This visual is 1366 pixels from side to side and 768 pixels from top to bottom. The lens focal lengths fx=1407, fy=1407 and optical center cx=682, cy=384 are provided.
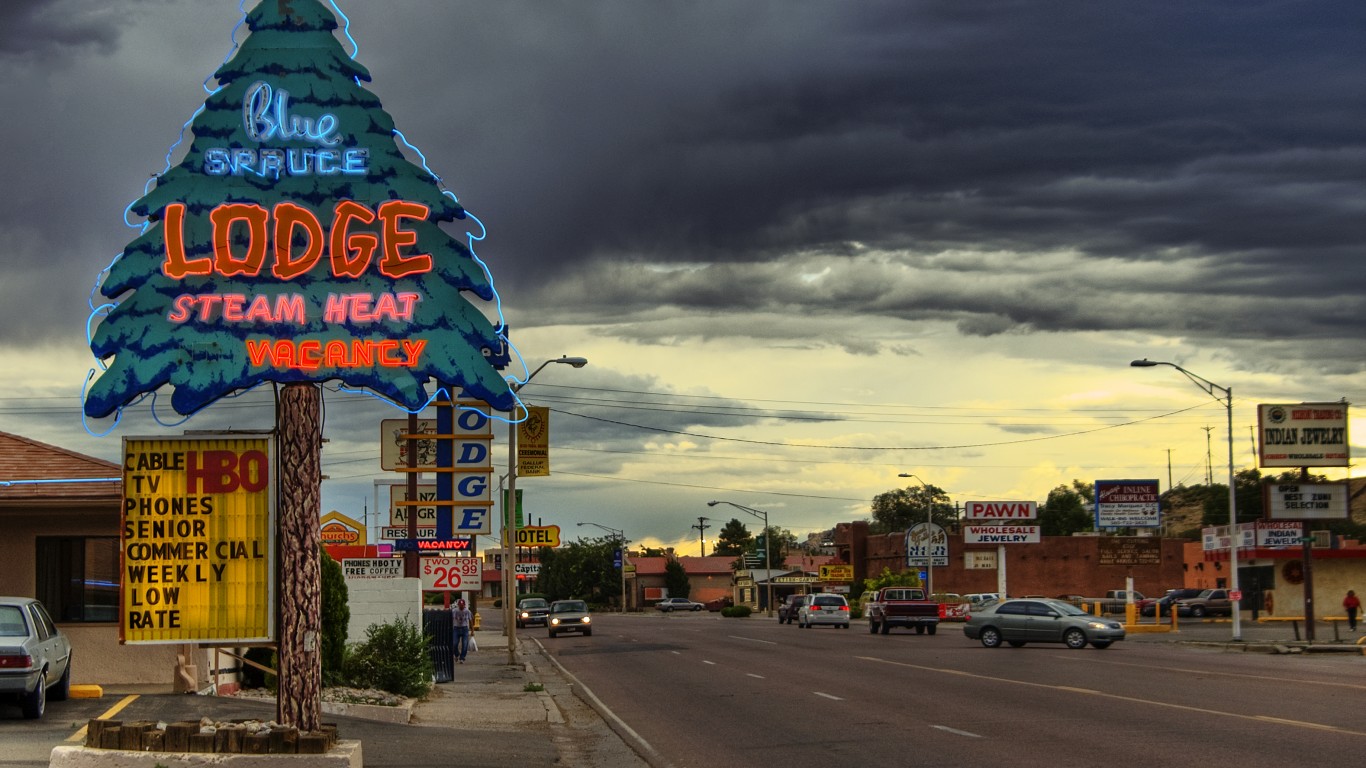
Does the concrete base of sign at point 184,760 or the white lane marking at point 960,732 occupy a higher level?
the concrete base of sign at point 184,760

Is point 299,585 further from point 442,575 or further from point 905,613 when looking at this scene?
point 905,613

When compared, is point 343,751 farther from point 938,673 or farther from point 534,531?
point 534,531

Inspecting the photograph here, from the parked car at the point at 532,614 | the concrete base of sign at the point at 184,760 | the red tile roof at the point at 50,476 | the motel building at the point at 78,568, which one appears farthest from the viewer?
the parked car at the point at 532,614

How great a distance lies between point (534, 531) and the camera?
62.8 m

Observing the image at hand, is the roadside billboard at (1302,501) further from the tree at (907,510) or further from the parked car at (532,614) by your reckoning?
the tree at (907,510)

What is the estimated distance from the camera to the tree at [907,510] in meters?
174

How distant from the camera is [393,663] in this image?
79.9 ft

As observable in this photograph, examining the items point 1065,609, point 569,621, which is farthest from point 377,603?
point 569,621

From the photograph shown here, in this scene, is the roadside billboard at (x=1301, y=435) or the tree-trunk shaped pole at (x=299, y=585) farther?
the roadside billboard at (x=1301, y=435)

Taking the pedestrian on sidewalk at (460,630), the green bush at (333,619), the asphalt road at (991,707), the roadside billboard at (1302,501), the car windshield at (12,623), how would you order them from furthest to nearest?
the roadside billboard at (1302,501)
the pedestrian on sidewalk at (460,630)
the green bush at (333,619)
the car windshield at (12,623)
the asphalt road at (991,707)

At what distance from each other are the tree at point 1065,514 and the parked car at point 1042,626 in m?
104

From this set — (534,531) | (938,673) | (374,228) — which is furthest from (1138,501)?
(374,228)

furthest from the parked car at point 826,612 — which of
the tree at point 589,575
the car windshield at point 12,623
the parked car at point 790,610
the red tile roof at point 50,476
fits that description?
the tree at point 589,575

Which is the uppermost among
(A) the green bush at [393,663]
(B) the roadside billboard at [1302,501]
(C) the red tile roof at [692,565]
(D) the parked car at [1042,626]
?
(B) the roadside billboard at [1302,501]
